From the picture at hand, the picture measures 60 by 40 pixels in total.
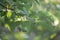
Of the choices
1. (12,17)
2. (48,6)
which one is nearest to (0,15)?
(12,17)

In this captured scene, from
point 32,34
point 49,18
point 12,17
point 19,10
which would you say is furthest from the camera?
point 32,34

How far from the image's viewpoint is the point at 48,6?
1968 millimetres

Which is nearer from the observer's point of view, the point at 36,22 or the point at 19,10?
the point at 19,10

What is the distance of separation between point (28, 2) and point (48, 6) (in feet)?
2.08

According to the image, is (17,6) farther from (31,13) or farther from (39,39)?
(39,39)

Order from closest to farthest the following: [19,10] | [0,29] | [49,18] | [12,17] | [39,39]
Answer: [19,10] → [12,17] → [49,18] → [0,29] → [39,39]

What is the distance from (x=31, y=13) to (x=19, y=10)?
18 centimetres

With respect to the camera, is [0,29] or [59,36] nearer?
[0,29]

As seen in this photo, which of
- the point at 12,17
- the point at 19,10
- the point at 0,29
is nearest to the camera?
the point at 19,10

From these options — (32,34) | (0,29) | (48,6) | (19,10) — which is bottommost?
(19,10)

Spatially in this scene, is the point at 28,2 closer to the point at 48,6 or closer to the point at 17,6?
the point at 17,6

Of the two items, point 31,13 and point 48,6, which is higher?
point 48,6

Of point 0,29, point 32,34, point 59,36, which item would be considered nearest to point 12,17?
point 0,29

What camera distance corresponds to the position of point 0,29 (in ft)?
6.14
